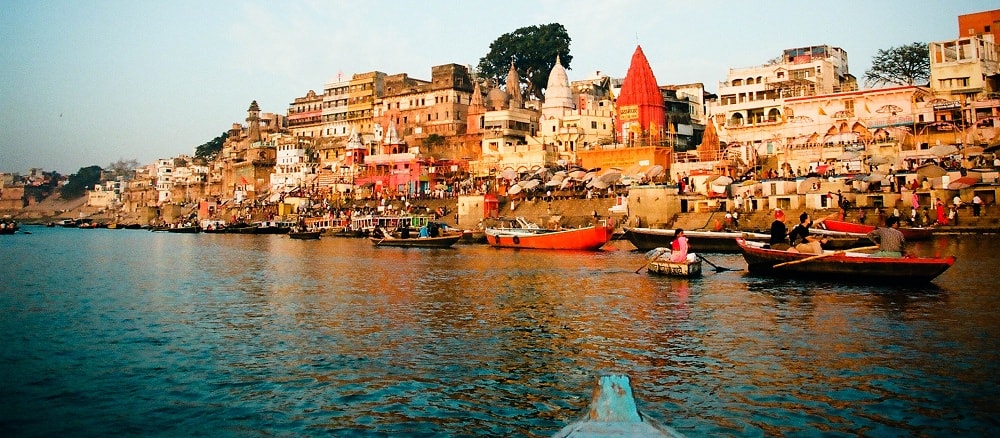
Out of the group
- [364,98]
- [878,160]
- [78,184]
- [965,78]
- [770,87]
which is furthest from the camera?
[78,184]

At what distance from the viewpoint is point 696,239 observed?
34.3m

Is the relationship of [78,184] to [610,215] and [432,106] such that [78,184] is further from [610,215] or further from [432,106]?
[610,215]

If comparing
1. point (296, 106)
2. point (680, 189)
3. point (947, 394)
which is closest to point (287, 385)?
point (947, 394)

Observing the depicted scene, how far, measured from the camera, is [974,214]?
116 ft

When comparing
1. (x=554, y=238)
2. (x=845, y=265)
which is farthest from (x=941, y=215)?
(x=845, y=265)

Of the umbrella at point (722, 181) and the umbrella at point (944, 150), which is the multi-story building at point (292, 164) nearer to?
the umbrella at point (722, 181)

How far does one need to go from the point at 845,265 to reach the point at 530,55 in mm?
63662

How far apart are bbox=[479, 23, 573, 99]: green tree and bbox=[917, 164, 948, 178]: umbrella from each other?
143ft

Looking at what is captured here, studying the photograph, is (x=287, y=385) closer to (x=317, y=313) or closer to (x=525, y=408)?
(x=525, y=408)

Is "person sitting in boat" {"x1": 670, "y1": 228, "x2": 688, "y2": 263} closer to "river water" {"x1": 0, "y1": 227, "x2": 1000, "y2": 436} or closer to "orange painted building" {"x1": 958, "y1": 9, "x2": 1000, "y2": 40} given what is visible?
"river water" {"x1": 0, "y1": 227, "x2": 1000, "y2": 436}

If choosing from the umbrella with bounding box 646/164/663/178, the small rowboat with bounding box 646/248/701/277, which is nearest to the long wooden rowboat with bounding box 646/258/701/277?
the small rowboat with bounding box 646/248/701/277

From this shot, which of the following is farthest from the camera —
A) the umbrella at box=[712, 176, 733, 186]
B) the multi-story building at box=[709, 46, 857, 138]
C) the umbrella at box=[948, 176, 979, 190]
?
the multi-story building at box=[709, 46, 857, 138]

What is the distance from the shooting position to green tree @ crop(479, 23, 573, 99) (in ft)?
257

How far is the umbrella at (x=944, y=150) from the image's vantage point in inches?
1622
